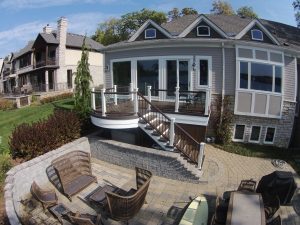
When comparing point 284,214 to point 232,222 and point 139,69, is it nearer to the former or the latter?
point 232,222

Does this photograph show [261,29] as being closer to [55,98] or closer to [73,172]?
[73,172]

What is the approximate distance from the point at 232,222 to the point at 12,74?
5508 cm

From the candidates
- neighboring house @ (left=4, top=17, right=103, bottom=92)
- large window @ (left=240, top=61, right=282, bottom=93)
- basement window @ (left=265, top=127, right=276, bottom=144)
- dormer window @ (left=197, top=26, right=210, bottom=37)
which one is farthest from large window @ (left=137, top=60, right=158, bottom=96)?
neighboring house @ (left=4, top=17, right=103, bottom=92)

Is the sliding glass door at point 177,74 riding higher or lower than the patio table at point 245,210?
higher

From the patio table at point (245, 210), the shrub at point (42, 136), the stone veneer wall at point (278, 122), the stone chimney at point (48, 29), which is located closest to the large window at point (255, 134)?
the stone veneer wall at point (278, 122)

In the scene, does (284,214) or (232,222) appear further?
(284,214)

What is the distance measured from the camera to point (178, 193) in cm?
911

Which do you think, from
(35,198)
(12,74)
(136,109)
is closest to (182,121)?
(136,109)

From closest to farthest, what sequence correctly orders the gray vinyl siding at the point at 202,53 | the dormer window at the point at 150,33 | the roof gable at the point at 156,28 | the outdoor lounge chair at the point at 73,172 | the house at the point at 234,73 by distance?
1. the outdoor lounge chair at the point at 73,172
2. the house at the point at 234,73
3. the gray vinyl siding at the point at 202,53
4. the roof gable at the point at 156,28
5. the dormer window at the point at 150,33

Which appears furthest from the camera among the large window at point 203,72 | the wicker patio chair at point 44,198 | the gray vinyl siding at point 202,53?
the large window at point 203,72

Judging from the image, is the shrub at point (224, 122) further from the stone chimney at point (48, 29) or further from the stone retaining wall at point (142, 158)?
the stone chimney at point (48, 29)

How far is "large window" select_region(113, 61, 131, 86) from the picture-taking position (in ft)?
52.5

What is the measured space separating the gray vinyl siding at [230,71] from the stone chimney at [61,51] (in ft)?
86.3

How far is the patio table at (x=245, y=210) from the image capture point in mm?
5983
